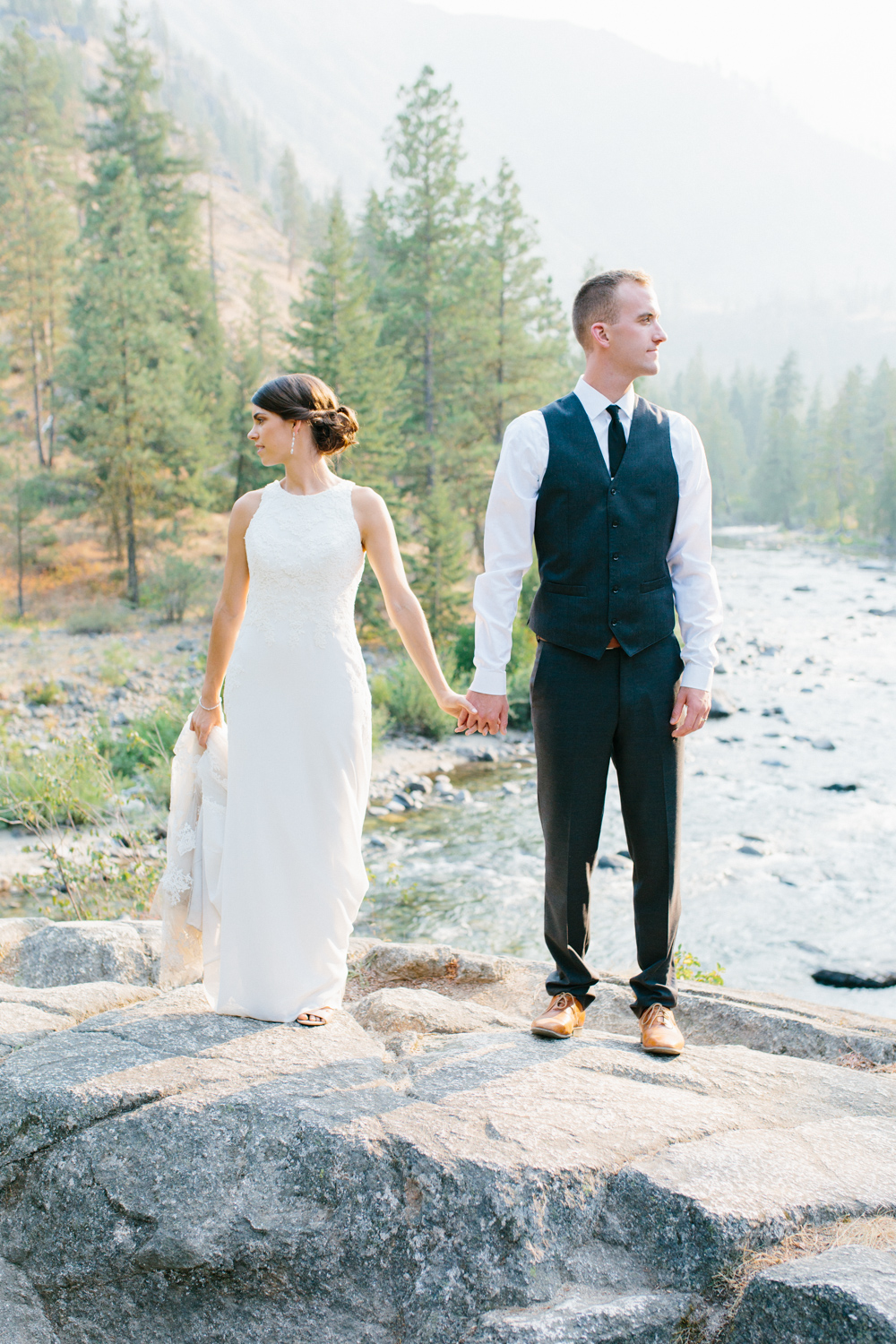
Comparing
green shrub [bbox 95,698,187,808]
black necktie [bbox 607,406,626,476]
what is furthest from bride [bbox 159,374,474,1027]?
green shrub [bbox 95,698,187,808]

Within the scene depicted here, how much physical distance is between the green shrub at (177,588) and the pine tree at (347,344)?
14.6ft

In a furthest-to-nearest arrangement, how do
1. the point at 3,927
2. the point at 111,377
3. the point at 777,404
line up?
the point at 777,404 → the point at 111,377 → the point at 3,927

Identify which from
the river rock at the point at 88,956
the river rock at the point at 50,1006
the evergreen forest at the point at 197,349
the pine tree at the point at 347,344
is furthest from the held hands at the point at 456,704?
the pine tree at the point at 347,344

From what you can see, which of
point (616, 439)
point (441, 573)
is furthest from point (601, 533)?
point (441, 573)

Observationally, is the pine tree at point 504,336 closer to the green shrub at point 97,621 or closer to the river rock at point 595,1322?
the green shrub at point 97,621

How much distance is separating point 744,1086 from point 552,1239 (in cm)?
96

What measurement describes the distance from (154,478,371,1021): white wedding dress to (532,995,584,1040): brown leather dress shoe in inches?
30.5

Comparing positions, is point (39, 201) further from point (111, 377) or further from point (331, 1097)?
point (331, 1097)

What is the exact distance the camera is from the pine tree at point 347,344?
20.2m

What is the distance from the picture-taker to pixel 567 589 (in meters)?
3.13

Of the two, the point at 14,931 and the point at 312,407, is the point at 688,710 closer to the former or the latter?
the point at 312,407

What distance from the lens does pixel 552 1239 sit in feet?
7.64

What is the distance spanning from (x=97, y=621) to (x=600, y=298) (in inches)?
742

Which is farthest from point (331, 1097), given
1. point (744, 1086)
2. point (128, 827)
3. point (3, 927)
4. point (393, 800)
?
point (393, 800)
